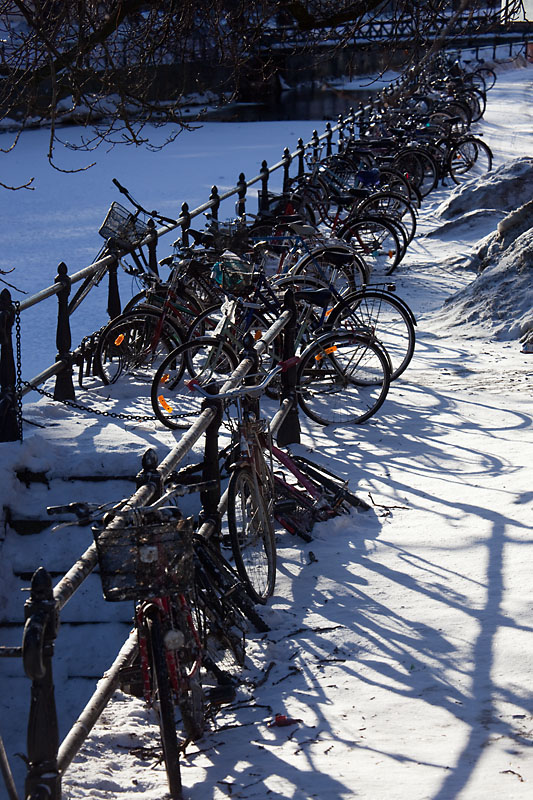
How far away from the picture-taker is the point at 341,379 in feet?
23.9

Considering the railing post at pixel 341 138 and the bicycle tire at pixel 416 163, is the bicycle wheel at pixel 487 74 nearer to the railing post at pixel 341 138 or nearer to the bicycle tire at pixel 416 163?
the railing post at pixel 341 138

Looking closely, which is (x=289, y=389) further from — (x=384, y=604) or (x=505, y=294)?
(x=505, y=294)

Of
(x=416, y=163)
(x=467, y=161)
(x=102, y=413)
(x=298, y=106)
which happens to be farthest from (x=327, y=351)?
(x=298, y=106)

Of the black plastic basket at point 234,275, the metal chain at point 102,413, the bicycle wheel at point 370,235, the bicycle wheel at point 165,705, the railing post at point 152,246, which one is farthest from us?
the bicycle wheel at point 370,235

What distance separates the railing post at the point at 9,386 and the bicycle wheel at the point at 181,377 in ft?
3.33

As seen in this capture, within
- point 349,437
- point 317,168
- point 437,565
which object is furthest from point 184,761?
point 317,168

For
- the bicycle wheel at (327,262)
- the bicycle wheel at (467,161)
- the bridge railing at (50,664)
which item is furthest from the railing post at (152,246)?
the bicycle wheel at (467,161)

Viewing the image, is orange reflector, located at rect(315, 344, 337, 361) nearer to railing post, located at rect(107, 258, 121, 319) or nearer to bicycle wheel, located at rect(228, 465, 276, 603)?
railing post, located at rect(107, 258, 121, 319)

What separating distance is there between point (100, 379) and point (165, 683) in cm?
547

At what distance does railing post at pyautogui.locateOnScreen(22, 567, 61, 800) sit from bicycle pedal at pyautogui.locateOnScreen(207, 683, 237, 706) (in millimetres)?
1003

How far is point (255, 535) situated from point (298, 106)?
4493 centimetres

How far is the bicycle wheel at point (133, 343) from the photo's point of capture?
26.2 feet

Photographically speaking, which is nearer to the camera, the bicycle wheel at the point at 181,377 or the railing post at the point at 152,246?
the bicycle wheel at the point at 181,377

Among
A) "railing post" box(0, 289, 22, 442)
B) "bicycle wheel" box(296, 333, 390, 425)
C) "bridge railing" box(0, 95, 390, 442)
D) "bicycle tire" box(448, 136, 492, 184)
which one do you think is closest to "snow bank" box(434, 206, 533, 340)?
"bicycle wheel" box(296, 333, 390, 425)
